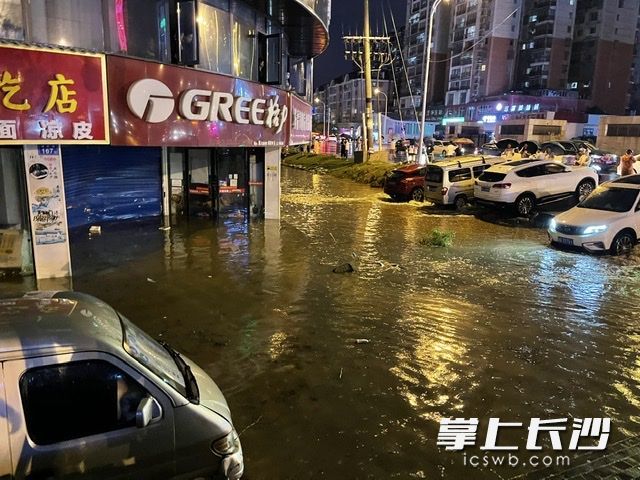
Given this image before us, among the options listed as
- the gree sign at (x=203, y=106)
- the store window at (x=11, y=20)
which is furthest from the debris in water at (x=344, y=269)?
the store window at (x=11, y=20)

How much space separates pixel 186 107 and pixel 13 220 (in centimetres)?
450

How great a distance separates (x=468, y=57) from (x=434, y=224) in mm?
79721

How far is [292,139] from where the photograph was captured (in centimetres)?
1666

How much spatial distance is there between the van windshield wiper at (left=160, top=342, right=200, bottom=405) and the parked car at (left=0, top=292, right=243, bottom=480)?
0.07ft

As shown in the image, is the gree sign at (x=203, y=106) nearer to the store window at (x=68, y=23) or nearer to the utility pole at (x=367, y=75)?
the store window at (x=68, y=23)

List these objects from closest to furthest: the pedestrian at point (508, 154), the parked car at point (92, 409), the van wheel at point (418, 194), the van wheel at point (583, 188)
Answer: the parked car at point (92, 409)
the van wheel at point (583, 188)
the van wheel at point (418, 194)
the pedestrian at point (508, 154)

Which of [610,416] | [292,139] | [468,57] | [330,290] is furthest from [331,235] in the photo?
[468,57]

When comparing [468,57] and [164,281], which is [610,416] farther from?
[468,57]

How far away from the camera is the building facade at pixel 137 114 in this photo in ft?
29.6

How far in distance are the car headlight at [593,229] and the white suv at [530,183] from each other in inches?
199

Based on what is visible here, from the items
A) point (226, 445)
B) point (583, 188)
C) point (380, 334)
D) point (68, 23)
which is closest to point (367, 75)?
point (583, 188)

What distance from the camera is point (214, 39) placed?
13867 mm

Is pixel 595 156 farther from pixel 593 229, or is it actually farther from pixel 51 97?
pixel 51 97

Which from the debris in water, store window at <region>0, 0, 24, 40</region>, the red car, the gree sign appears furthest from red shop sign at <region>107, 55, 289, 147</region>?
the red car
